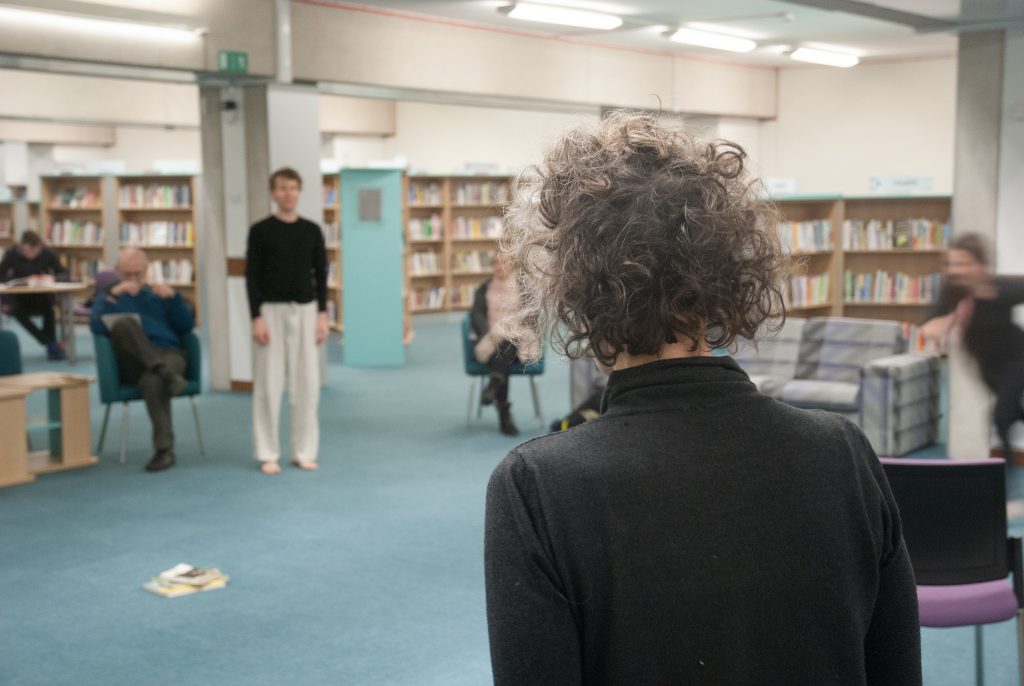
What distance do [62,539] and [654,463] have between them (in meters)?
5.25

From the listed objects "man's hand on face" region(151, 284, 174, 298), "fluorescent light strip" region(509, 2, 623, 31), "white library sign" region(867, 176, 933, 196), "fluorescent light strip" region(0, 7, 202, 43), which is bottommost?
"man's hand on face" region(151, 284, 174, 298)

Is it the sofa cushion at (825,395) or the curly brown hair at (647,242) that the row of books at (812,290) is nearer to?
the sofa cushion at (825,395)

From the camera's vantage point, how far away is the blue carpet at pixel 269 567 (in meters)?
3.99

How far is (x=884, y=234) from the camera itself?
11.3 m

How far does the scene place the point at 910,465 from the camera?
10.0ft

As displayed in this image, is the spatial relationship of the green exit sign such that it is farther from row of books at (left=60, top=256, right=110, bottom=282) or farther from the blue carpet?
row of books at (left=60, top=256, right=110, bottom=282)

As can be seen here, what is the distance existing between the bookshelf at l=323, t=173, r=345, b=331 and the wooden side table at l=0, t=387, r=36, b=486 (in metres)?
6.71

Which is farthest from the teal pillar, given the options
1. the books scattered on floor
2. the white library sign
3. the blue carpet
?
the books scattered on floor

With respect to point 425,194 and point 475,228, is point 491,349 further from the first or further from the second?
point 475,228

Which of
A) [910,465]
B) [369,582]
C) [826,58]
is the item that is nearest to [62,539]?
Answer: [369,582]

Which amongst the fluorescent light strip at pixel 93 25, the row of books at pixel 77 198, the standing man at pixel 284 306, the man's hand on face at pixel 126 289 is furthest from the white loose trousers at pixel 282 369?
the row of books at pixel 77 198

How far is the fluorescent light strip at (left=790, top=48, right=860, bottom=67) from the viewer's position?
11.8 metres

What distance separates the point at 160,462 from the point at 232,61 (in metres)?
3.42

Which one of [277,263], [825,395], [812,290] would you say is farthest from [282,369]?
[812,290]
